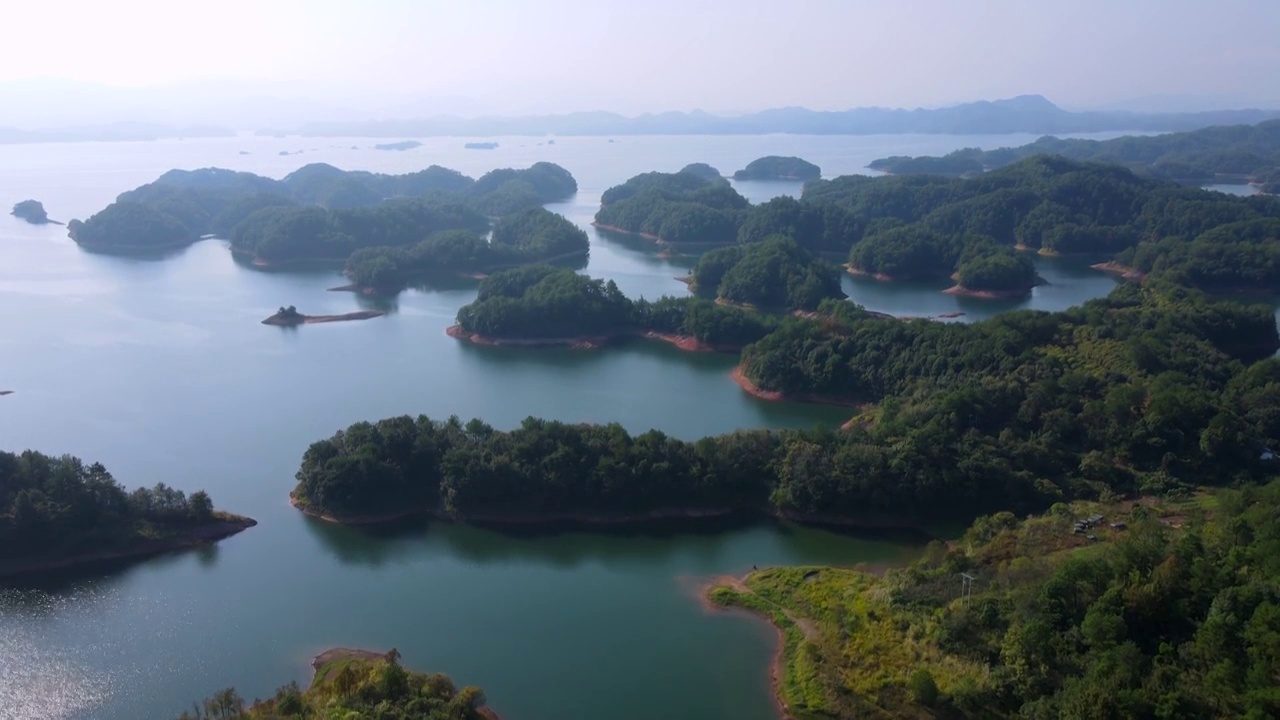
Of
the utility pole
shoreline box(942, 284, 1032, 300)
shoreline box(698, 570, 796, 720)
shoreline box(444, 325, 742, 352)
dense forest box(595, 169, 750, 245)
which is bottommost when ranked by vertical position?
shoreline box(698, 570, 796, 720)

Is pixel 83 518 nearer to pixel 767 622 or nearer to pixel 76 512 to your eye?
pixel 76 512

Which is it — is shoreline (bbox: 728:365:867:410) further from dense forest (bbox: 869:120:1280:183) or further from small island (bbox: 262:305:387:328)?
dense forest (bbox: 869:120:1280:183)

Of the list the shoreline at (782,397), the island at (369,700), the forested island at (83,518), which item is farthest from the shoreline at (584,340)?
the island at (369,700)

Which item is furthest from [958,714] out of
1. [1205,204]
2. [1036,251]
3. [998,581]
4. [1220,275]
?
[1205,204]

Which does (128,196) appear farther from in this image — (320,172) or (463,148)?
(463,148)

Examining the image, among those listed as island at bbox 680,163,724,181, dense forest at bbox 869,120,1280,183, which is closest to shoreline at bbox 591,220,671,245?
island at bbox 680,163,724,181

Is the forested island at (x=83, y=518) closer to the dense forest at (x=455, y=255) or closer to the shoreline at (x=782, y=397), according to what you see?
the shoreline at (x=782, y=397)
